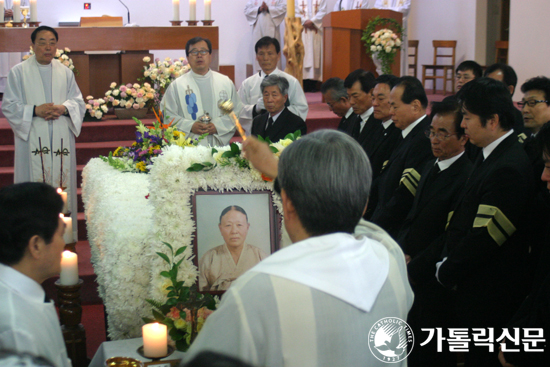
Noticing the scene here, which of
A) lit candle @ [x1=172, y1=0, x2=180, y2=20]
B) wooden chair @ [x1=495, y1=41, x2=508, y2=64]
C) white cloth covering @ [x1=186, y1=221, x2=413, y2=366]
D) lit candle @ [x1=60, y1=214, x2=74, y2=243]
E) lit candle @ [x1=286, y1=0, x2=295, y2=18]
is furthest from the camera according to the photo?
wooden chair @ [x1=495, y1=41, x2=508, y2=64]

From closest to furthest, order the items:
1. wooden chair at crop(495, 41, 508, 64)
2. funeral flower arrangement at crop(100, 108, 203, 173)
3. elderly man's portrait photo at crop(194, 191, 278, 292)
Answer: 1. elderly man's portrait photo at crop(194, 191, 278, 292)
2. funeral flower arrangement at crop(100, 108, 203, 173)
3. wooden chair at crop(495, 41, 508, 64)

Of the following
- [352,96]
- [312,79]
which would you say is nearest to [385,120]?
[352,96]

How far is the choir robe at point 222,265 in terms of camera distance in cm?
241

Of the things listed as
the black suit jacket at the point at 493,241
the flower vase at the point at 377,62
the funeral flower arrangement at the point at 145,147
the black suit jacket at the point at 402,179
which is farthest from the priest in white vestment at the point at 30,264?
the flower vase at the point at 377,62

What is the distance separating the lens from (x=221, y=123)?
5.59 meters

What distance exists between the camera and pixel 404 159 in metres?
3.70

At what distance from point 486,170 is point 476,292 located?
558 millimetres

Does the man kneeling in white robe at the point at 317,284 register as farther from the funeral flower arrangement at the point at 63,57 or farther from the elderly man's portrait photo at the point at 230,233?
the funeral flower arrangement at the point at 63,57

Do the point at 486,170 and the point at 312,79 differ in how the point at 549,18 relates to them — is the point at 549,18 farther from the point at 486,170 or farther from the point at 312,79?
the point at 486,170

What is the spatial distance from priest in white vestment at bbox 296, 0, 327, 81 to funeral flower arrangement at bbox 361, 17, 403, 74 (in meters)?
3.30

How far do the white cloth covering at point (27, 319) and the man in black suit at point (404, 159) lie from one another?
2.22m

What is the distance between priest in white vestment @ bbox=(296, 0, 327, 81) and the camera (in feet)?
38.9

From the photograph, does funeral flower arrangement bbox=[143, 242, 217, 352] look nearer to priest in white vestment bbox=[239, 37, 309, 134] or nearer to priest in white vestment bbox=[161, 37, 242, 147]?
priest in white vestment bbox=[161, 37, 242, 147]

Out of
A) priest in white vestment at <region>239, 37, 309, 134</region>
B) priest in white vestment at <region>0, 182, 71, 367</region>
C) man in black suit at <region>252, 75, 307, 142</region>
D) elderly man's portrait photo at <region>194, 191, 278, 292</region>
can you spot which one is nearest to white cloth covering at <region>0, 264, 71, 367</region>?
priest in white vestment at <region>0, 182, 71, 367</region>
